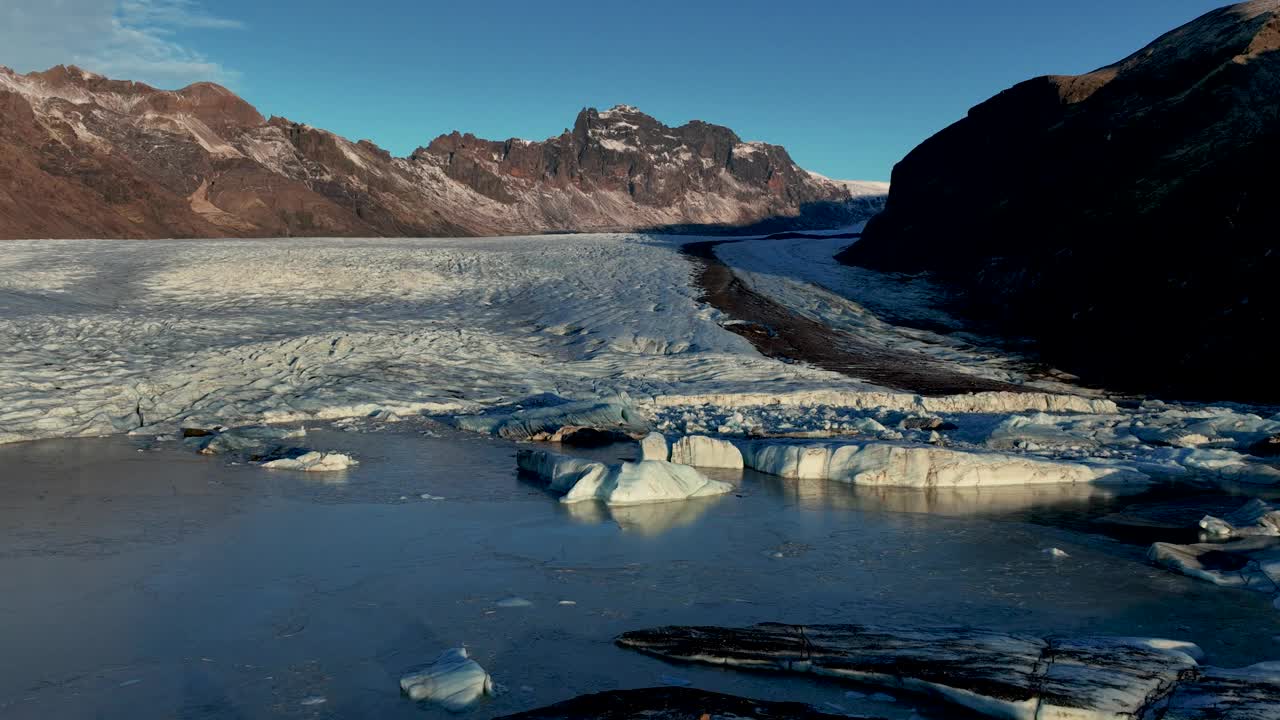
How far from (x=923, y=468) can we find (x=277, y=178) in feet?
402

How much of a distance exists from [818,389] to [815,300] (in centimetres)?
1410

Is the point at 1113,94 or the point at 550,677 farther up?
the point at 1113,94

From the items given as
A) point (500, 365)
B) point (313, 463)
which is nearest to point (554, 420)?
point (313, 463)

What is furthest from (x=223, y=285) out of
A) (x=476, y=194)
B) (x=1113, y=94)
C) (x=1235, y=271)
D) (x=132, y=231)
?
(x=476, y=194)

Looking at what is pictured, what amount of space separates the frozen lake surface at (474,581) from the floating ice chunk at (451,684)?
0.38 feet

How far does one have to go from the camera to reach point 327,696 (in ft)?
18.1

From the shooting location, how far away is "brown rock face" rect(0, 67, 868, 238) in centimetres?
9406

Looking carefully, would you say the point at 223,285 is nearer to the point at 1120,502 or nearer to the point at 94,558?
the point at 94,558

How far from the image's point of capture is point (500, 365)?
812 inches

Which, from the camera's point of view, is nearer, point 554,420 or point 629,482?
point 629,482

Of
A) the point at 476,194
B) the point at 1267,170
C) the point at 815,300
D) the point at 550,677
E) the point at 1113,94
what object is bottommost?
the point at 550,677

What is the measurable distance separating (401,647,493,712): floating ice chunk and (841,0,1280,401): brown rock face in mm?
17724

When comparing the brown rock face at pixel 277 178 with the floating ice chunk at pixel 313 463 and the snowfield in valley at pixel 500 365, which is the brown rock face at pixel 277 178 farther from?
the floating ice chunk at pixel 313 463

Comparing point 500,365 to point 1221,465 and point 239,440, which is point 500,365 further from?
point 1221,465
